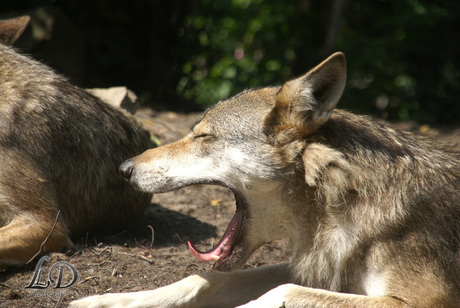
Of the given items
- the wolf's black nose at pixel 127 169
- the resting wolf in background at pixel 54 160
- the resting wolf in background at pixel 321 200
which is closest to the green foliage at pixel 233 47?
the resting wolf in background at pixel 54 160

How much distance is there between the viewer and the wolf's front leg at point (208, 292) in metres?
3.31

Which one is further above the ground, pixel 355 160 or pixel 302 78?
pixel 302 78

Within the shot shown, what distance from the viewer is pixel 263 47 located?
10.8 m

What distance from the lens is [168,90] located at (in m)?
10.0

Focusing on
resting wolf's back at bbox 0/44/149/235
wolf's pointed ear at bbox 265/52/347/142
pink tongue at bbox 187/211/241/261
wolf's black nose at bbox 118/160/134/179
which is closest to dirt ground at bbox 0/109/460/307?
resting wolf's back at bbox 0/44/149/235

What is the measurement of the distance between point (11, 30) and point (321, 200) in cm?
376

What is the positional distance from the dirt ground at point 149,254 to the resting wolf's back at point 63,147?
30 centimetres

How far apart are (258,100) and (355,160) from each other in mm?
809

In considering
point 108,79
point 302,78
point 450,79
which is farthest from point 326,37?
point 302,78

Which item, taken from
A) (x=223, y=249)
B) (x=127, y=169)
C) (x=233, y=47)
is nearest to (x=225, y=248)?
(x=223, y=249)

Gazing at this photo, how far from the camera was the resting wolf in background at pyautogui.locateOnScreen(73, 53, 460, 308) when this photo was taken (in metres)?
3.14

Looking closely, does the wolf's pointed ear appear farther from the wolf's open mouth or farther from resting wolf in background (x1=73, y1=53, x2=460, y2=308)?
the wolf's open mouth

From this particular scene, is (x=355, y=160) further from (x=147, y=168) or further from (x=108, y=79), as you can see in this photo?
(x=108, y=79)

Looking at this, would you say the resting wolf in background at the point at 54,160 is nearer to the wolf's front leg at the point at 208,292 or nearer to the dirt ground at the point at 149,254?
the dirt ground at the point at 149,254
